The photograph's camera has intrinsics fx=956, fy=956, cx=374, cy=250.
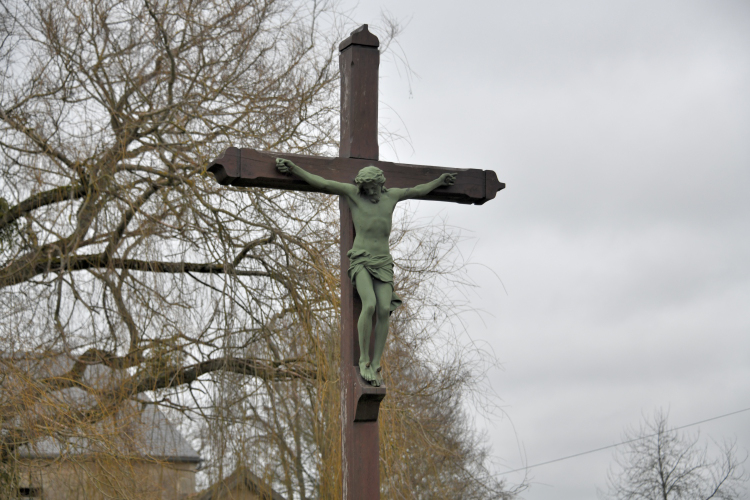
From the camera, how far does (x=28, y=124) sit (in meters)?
8.16

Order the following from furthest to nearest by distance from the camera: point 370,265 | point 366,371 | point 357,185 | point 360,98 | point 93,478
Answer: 1. point 93,478
2. point 360,98
3. point 357,185
4. point 370,265
5. point 366,371

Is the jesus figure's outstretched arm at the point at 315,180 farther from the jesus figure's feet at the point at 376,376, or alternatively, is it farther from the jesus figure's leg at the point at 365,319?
the jesus figure's feet at the point at 376,376

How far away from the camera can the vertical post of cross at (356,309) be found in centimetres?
441

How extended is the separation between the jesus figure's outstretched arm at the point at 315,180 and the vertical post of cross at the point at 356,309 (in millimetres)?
88

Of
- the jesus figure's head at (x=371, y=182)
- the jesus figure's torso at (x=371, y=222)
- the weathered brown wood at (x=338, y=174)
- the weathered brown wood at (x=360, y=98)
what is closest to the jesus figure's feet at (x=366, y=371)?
the jesus figure's torso at (x=371, y=222)

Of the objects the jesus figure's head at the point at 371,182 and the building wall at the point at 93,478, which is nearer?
the jesus figure's head at the point at 371,182

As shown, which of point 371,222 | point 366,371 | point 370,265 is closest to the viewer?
point 366,371

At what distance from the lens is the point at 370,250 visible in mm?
4637

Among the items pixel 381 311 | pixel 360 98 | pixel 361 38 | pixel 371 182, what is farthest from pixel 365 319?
pixel 361 38

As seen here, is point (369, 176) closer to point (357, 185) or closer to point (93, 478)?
point (357, 185)

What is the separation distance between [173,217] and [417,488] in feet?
10.6

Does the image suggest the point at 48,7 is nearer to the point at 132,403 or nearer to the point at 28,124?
the point at 28,124

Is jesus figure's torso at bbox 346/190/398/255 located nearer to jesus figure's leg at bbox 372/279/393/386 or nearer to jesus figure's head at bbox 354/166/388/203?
jesus figure's head at bbox 354/166/388/203

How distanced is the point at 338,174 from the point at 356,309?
72 centimetres
